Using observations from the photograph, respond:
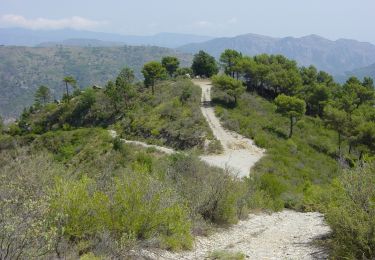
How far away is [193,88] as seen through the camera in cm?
5259

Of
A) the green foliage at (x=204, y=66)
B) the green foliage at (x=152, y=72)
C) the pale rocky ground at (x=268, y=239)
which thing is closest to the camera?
the pale rocky ground at (x=268, y=239)

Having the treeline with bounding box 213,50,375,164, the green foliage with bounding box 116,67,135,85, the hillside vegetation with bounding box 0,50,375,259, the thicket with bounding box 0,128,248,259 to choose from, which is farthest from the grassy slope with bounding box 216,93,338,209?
the green foliage with bounding box 116,67,135,85

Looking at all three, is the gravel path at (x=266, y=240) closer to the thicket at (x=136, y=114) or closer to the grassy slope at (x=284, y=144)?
the grassy slope at (x=284, y=144)

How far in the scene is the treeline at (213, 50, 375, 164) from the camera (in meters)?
38.8

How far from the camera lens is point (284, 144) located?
39.2 m

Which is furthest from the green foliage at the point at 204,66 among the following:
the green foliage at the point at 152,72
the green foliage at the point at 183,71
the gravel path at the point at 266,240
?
the gravel path at the point at 266,240

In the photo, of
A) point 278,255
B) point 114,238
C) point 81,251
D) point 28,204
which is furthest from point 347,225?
point 28,204

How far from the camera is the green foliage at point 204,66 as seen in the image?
69137mm

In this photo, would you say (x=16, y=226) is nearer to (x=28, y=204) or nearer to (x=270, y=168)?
(x=28, y=204)

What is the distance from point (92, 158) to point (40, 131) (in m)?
21.9

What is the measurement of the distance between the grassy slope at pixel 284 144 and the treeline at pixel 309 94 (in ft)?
4.45

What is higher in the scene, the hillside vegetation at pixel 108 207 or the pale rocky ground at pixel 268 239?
the hillside vegetation at pixel 108 207

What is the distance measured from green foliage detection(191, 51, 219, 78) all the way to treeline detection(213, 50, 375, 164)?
2.96m

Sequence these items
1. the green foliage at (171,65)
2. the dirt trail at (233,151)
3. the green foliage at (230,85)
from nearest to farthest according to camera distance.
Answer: the dirt trail at (233,151) → the green foliage at (230,85) → the green foliage at (171,65)
